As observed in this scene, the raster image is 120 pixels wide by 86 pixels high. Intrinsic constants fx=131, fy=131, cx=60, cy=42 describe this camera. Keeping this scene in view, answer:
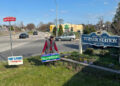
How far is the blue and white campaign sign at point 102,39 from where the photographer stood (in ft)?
20.3

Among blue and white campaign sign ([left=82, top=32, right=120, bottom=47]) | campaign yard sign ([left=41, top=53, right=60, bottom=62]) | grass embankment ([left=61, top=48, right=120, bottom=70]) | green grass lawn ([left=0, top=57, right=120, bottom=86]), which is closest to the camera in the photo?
green grass lawn ([left=0, top=57, right=120, bottom=86])

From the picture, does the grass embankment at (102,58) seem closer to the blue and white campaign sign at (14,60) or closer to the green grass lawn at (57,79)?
the green grass lawn at (57,79)

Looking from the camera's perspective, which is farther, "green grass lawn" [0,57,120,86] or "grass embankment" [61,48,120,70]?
"grass embankment" [61,48,120,70]

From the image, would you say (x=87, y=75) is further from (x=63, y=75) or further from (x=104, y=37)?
(x=104, y=37)

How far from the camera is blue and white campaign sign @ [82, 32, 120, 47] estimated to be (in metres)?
6.19

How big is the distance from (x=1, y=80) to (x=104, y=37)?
16.5 ft

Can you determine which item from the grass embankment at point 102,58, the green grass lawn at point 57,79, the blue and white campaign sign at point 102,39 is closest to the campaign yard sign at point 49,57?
the green grass lawn at point 57,79

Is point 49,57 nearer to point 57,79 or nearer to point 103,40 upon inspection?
point 57,79

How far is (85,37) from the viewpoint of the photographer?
25.6 ft

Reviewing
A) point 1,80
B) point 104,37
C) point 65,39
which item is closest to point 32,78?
point 1,80

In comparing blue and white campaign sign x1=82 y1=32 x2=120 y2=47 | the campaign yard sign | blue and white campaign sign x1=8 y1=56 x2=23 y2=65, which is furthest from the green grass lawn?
blue and white campaign sign x1=82 y1=32 x2=120 y2=47

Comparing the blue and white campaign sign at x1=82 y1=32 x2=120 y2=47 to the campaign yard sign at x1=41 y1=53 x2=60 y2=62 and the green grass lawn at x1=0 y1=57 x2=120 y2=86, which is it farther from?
the campaign yard sign at x1=41 y1=53 x2=60 y2=62

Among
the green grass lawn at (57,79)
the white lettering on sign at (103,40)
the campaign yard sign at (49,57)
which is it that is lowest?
the green grass lawn at (57,79)

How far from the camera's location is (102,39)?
680cm
